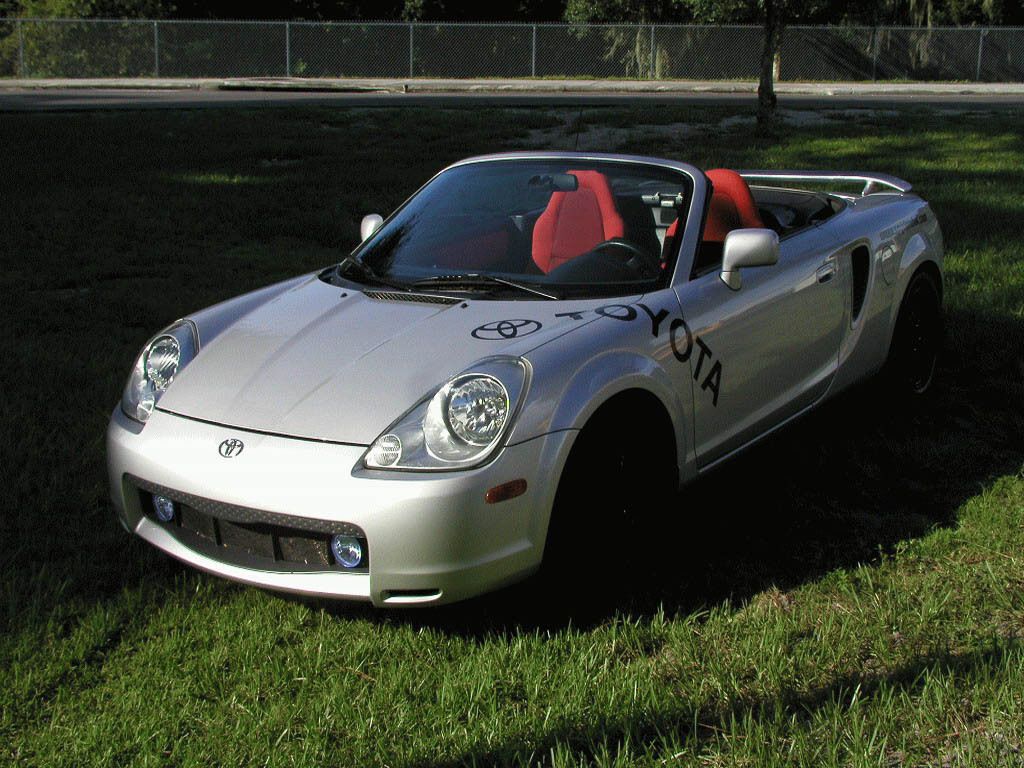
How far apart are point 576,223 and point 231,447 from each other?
5.60ft

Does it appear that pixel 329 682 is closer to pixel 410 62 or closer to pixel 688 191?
pixel 688 191

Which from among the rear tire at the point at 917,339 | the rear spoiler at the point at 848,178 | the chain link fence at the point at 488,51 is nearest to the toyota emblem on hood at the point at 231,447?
the rear tire at the point at 917,339

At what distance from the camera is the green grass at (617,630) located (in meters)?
2.86

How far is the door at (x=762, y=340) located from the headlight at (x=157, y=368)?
1673 millimetres

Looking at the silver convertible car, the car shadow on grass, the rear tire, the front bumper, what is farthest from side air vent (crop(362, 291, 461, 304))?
the rear tire

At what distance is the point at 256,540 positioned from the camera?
131 inches

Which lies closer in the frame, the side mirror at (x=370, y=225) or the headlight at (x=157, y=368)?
the headlight at (x=157, y=368)

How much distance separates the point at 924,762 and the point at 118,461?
95.5 inches

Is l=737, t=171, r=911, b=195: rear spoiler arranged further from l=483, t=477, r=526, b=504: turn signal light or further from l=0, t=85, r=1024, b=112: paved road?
l=0, t=85, r=1024, b=112: paved road

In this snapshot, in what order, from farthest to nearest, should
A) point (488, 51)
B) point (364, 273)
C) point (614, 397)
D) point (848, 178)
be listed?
point (488, 51) → point (848, 178) → point (364, 273) → point (614, 397)

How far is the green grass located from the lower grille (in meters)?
0.24

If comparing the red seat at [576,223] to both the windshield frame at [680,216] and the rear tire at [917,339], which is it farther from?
the rear tire at [917,339]

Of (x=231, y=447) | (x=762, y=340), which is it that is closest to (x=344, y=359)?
(x=231, y=447)

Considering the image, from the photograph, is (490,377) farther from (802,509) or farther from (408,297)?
(802,509)
